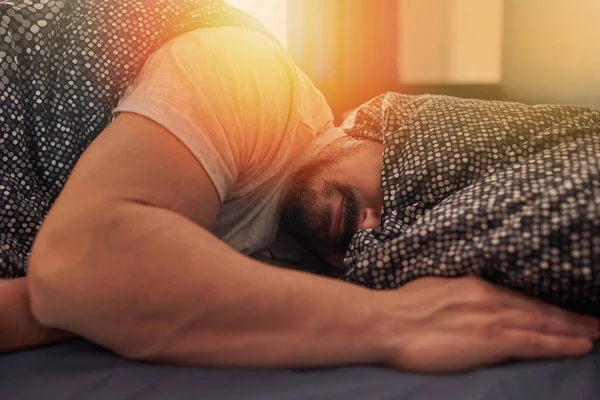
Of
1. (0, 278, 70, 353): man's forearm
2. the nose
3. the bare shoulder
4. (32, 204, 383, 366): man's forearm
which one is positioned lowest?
(0, 278, 70, 353): man's forearm

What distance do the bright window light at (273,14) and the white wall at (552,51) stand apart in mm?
704

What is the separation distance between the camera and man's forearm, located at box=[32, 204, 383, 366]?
62 cm

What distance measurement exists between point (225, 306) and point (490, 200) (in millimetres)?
325

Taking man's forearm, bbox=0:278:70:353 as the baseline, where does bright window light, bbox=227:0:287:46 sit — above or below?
above

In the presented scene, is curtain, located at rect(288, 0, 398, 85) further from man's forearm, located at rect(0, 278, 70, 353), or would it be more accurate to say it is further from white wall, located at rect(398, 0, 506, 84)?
man's forearm, located at rect(0, 278, 70, 353)

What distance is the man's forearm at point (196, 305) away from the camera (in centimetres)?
62

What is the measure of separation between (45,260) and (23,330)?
119mm

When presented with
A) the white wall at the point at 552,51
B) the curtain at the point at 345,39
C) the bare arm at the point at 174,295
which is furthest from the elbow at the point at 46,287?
the curtain at the point at 345,39

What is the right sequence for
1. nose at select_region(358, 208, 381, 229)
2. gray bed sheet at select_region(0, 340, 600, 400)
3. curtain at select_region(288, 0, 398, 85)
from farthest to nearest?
curtain at select_region(288, 0, 398, 85), nose at select_region(358, 208, 381, 229), gray bed sheet at select_region(0, 340, 600, 400)

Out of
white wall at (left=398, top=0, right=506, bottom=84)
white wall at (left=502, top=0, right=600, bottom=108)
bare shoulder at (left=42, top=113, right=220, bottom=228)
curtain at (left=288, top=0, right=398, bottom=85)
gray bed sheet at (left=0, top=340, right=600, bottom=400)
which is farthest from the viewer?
curtain at (left=288, top=0, right=398, bottom=85)

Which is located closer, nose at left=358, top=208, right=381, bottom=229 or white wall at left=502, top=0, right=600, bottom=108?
nose at left=358, top=208, right=381, bottom=229

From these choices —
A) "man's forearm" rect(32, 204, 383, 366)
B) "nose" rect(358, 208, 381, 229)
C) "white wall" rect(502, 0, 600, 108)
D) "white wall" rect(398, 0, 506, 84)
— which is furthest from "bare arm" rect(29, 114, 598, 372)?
"white wall" rect(398, 0, 506, 84)

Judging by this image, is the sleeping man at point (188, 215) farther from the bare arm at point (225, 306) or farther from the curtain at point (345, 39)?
the curtain at point (345, 39)

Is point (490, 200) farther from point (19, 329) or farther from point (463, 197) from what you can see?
point (19, 329)
